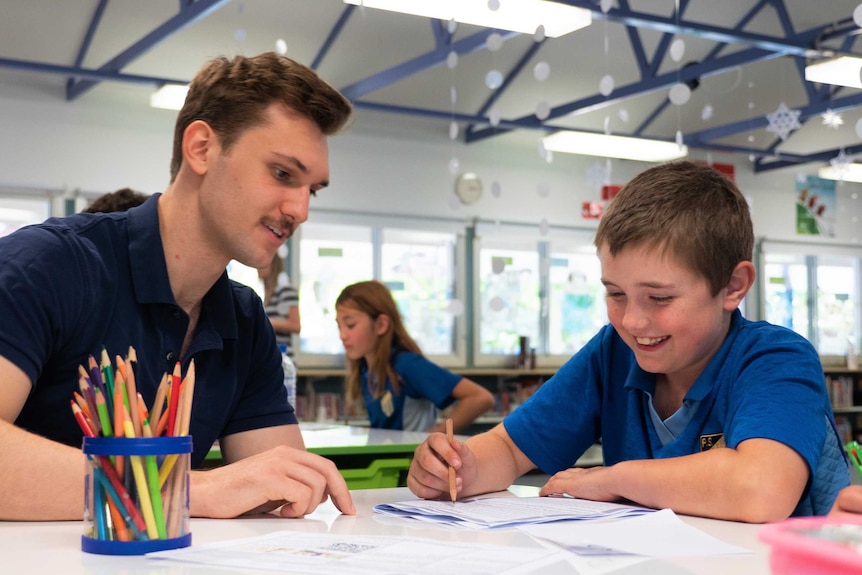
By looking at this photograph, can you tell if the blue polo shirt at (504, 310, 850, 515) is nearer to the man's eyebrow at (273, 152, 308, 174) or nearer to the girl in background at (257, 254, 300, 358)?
the man's eyebrow at (273, 152, 308, 174)

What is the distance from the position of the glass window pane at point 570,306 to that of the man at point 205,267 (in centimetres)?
821

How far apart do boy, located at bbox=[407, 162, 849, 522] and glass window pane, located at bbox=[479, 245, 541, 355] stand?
765 centimetres

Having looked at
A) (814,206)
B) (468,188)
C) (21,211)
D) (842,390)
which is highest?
(814,206)

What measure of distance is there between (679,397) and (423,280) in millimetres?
7598

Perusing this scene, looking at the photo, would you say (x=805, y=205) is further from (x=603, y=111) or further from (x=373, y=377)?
(x=373, y=377)

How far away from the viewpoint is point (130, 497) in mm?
1042

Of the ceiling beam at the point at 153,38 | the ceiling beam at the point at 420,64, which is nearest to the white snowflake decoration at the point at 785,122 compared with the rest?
the ceiling beam at the point at 420,64

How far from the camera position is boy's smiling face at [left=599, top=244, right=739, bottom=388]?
1571 mm

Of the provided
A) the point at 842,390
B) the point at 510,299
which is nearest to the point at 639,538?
the point at 510,299

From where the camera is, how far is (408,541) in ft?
3.63

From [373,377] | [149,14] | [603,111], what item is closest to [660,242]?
Result: [373,377]

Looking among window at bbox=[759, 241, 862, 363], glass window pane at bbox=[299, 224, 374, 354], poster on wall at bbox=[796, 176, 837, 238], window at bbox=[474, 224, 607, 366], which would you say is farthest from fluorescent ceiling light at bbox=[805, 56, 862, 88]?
poster on wall at bbox=[796, 176, 837, 238]

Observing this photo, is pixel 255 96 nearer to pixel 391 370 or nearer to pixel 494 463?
pixel 494 463

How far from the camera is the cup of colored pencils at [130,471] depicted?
103cm
